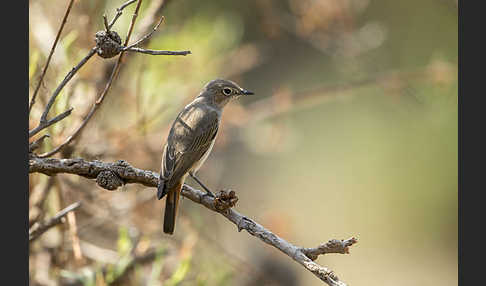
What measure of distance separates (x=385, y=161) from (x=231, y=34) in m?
4.04

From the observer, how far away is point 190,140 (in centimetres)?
348

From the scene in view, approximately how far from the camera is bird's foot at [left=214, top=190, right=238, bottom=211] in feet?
7.57

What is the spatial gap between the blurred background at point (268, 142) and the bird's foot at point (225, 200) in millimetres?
606

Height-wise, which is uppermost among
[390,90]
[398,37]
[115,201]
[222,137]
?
[398,37]

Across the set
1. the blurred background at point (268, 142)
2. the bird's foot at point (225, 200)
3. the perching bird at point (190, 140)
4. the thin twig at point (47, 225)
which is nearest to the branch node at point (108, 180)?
the thin twig at point (47, 225)

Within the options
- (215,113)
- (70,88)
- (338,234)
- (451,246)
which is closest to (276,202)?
(338,234)

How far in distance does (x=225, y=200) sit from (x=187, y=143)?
118cm

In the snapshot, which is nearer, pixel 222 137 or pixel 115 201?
pixel 115 201

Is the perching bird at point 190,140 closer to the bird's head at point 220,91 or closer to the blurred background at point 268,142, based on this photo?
the bird's head at point 220,91

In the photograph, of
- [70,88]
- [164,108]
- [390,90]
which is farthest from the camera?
[390,90]

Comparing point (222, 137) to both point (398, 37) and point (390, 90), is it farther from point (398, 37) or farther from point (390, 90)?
point (398, 37)

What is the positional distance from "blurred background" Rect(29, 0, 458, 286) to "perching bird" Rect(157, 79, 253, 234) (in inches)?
6.0

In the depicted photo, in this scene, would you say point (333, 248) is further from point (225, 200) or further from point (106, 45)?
point (106, 45)

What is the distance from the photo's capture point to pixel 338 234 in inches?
286
